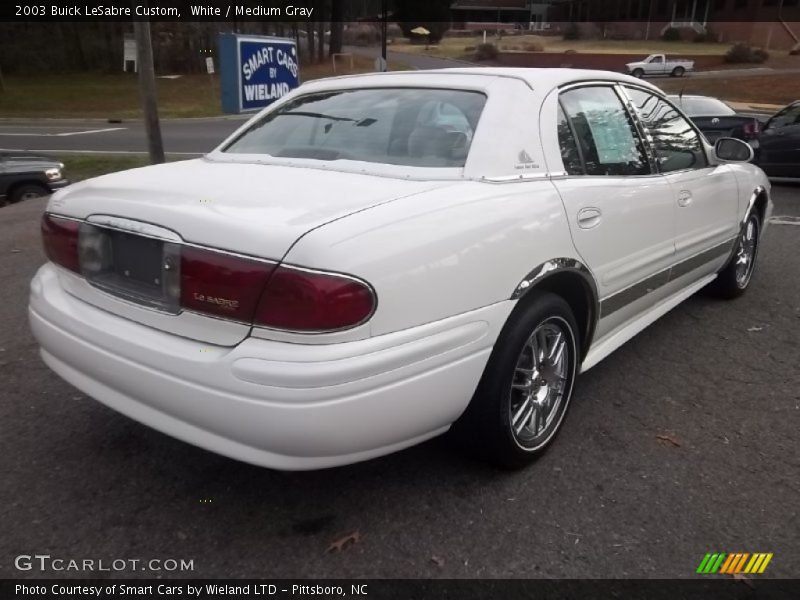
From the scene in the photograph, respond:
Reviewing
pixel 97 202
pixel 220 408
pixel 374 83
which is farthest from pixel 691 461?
pixel 97 202

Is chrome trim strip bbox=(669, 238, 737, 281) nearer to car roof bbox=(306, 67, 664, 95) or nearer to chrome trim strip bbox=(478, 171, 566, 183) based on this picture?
car roof bbox=(306, 67, 664, 95)

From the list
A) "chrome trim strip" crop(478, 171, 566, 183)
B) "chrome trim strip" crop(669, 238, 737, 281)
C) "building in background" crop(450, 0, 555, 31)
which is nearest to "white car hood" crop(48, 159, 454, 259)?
"chrome trim strip" crop(478, 171, 566, 183)

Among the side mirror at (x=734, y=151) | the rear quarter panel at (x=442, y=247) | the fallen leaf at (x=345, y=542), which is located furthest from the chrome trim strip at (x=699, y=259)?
the fallen leaf at (x=345, y=542)

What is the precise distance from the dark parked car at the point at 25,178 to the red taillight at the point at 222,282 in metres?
9.19

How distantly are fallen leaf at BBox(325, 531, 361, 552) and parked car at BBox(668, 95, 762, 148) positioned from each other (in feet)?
34.9

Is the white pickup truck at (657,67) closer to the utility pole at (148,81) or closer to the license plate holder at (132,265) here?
the utility pole at (148,81)

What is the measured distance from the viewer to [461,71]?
3.29m

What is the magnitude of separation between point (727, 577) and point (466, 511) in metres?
0.91

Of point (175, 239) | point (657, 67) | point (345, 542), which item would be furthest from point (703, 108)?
point (657, 67)

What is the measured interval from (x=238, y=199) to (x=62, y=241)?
0.83 metres

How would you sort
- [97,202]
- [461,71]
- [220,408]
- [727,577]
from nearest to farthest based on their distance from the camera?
[220,408] < [727,577] < [97,202] < [461,71]

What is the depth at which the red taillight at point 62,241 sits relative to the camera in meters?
2.59

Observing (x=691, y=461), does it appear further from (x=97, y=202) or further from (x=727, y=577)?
(x=97, y=202)

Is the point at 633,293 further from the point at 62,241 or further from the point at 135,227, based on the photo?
the point at 62,241
